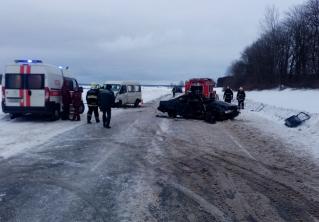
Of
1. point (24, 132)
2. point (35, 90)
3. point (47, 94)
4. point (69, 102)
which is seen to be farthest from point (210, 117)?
point (24, 132)

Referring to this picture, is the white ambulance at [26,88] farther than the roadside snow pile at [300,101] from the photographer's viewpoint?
No

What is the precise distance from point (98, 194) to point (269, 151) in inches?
257

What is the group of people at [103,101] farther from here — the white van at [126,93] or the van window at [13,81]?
the white van at [126,93]

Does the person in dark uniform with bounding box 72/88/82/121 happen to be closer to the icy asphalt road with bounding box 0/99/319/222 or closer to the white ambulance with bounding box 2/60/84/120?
Answer: the white ambulance with bounding box 2/60/84/120

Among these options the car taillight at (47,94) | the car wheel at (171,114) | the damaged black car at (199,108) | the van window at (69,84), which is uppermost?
the van window at (69,84)

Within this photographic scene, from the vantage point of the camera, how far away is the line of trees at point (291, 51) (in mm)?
59500

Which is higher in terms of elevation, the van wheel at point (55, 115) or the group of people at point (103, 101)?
the group of people at point (103, 101)

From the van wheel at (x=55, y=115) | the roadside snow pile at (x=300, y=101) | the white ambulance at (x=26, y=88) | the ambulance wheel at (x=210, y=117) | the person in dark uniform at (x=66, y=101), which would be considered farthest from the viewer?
the roadside snow pile at (x=300, y=101)

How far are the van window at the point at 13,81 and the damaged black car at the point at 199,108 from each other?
26.9 feet

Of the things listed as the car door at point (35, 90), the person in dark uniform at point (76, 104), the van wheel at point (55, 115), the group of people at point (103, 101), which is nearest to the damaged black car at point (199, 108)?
the person in dark uniform at point (76, 104)

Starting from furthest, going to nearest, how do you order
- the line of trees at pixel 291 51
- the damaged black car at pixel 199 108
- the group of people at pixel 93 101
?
1. the line of trees at pixel 291 51
2. the damaged black car at pixel 199 108
3. the group of people at pixel 93 101

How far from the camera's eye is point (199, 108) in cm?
2373

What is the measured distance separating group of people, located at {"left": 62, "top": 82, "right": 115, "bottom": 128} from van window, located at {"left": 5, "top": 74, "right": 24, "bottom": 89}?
223cm

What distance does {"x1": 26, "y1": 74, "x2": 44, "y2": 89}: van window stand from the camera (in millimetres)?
19391
